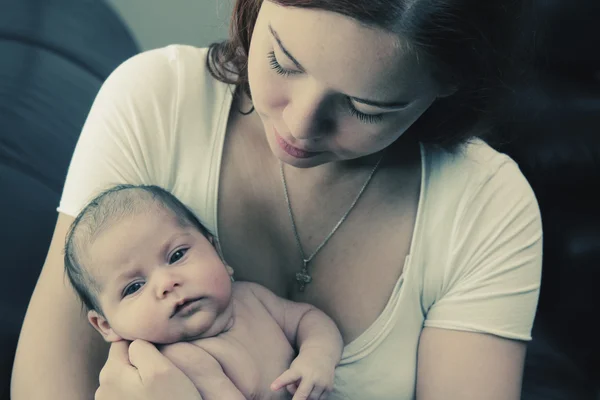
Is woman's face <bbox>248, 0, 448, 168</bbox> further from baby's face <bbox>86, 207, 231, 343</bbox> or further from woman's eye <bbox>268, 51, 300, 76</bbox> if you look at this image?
baby's face <bbox>86, 207, 231, 343</bbox>

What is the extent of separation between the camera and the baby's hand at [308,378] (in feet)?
3.04

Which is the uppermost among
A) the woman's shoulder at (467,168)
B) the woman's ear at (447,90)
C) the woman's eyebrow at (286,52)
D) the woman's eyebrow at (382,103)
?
the woman's eyebrow at (286,52)

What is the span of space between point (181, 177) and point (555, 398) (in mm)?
869

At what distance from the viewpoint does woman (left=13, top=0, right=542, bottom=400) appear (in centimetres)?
97

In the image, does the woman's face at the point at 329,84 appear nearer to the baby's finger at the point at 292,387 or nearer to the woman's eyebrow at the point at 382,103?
the woman's eyebrow at the point at 382,103

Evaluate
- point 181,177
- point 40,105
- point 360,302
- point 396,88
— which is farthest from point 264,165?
point 40,105

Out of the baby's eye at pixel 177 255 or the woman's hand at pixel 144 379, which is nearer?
the woman's hand at pixel 144 379

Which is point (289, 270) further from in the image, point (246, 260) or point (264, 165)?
point (264, 165)

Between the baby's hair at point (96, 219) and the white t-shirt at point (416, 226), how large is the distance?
0.06m

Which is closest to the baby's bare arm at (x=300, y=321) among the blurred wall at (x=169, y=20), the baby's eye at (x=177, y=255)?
the baby's eye at (x=177, y=255)

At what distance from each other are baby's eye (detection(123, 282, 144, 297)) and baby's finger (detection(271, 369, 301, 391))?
9.2 inches

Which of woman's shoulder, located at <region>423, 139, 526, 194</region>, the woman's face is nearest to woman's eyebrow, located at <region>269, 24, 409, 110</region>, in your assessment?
the woman's face

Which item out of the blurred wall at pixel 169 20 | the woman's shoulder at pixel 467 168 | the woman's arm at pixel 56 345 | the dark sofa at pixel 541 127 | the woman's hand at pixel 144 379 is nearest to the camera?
the woman's hand at pixel 144 379

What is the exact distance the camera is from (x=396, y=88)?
2.67 feet
